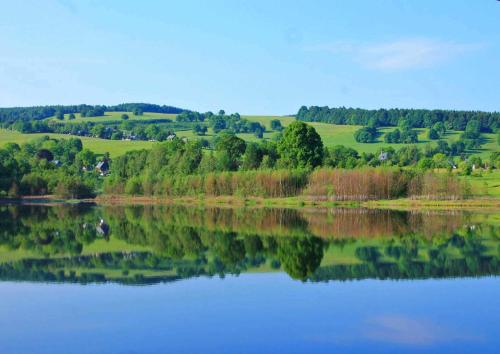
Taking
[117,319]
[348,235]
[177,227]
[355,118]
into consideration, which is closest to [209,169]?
[177,227]

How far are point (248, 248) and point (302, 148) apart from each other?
145 ft

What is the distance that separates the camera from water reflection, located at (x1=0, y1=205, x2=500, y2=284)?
72.6ft

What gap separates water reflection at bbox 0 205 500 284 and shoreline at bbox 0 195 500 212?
13.6 meters

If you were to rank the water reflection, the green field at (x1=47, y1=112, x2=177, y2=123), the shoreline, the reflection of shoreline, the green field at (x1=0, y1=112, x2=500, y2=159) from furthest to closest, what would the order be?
the green field at (x1=47, y1=112, x2=177, y2=123) < the green field at (x1=0, y1=112, x2=500, y2=159) < the shoreline < the reflection of shoreline < the water reflection

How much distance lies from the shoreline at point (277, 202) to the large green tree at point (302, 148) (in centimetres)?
734

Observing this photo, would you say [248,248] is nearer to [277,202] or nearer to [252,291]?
[252,291]

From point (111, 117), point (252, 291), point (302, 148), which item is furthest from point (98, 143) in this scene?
point (252, 291)

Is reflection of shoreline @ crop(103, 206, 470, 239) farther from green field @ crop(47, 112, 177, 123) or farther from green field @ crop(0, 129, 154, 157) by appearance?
green field @ crop(47, 112, 177, 123)

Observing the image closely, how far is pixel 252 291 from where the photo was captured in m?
18.7

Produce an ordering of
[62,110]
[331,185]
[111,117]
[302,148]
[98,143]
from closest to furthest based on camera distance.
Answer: [331,185] < [302,148] < [98,143] < [111,117] < [62,110]

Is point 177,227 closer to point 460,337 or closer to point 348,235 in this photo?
point 348,235

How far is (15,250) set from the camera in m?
28.0

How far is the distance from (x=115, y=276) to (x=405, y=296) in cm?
902

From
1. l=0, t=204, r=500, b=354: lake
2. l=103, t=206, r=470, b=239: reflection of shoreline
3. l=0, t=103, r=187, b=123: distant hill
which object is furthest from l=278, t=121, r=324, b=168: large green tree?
l=0, t=103, r=187, b=123: distant hill
